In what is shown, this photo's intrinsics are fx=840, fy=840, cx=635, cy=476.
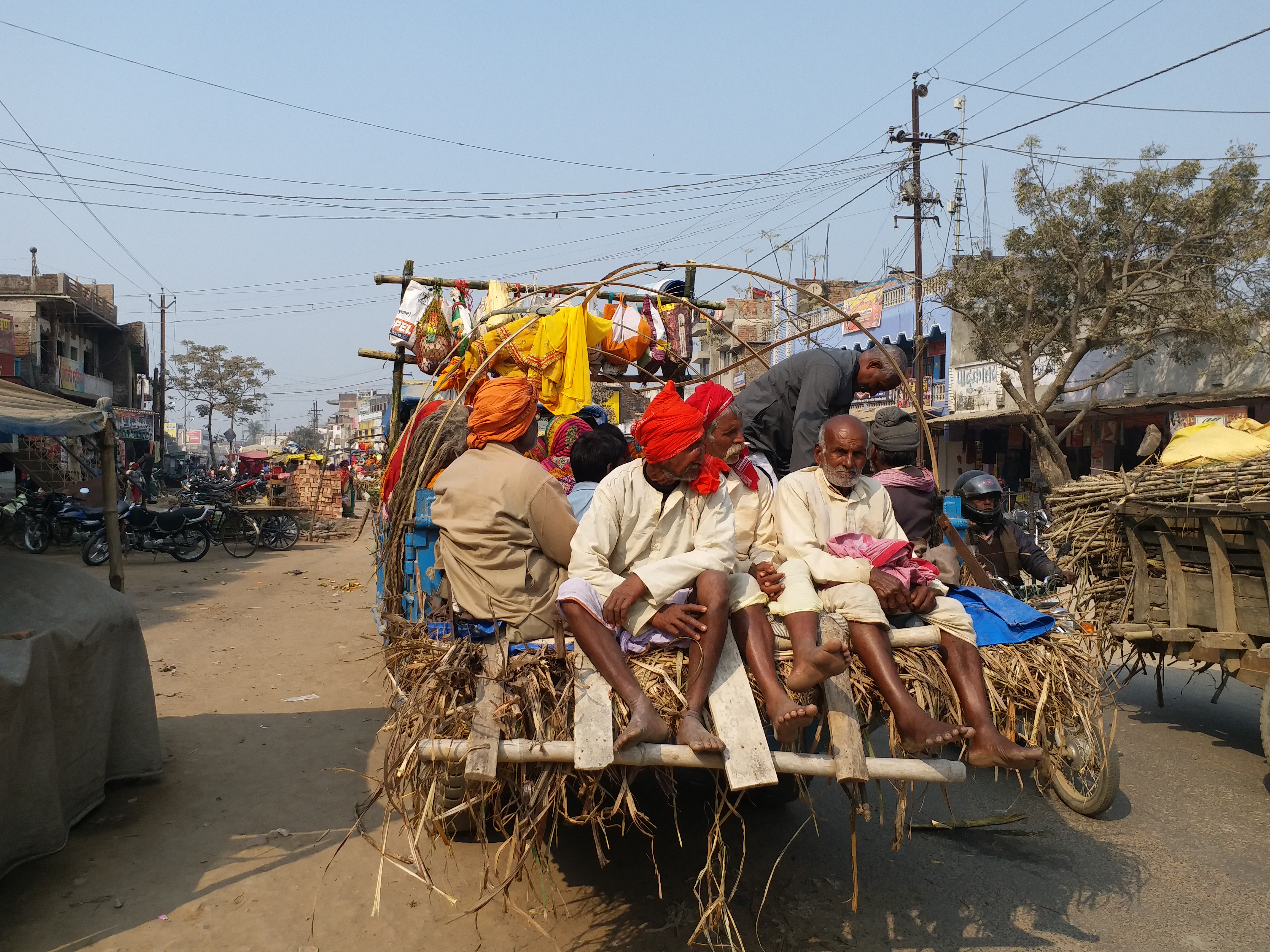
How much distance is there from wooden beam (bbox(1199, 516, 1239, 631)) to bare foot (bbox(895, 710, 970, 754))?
9.35 ft

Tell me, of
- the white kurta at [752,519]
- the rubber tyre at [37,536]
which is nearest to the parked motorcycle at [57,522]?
the rubber tyre at [37,536]

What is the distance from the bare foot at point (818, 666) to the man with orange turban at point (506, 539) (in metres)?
1.06

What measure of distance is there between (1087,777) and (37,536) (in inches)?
686

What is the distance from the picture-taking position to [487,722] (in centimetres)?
271

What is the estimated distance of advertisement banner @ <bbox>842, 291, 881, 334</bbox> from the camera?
26.7 metres

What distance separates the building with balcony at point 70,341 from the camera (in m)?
27.2

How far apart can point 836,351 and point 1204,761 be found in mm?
3668

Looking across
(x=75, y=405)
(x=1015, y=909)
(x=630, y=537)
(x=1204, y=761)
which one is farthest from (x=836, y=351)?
(x=75, y=405)

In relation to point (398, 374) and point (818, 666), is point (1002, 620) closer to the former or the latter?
point (818, 666)

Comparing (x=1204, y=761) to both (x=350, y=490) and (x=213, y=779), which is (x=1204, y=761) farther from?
(x=350, y=490)

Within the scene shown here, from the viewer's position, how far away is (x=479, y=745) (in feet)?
8.52

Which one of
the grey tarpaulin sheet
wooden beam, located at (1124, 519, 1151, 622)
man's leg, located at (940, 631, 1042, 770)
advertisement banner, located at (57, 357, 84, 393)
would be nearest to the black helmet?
wooden beam, located at (1124, 519, 1151, 622)

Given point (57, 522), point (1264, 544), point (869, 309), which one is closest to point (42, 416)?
point (1264, 544)

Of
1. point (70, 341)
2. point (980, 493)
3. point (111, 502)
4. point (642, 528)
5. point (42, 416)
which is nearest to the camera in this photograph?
point (642, 528)
